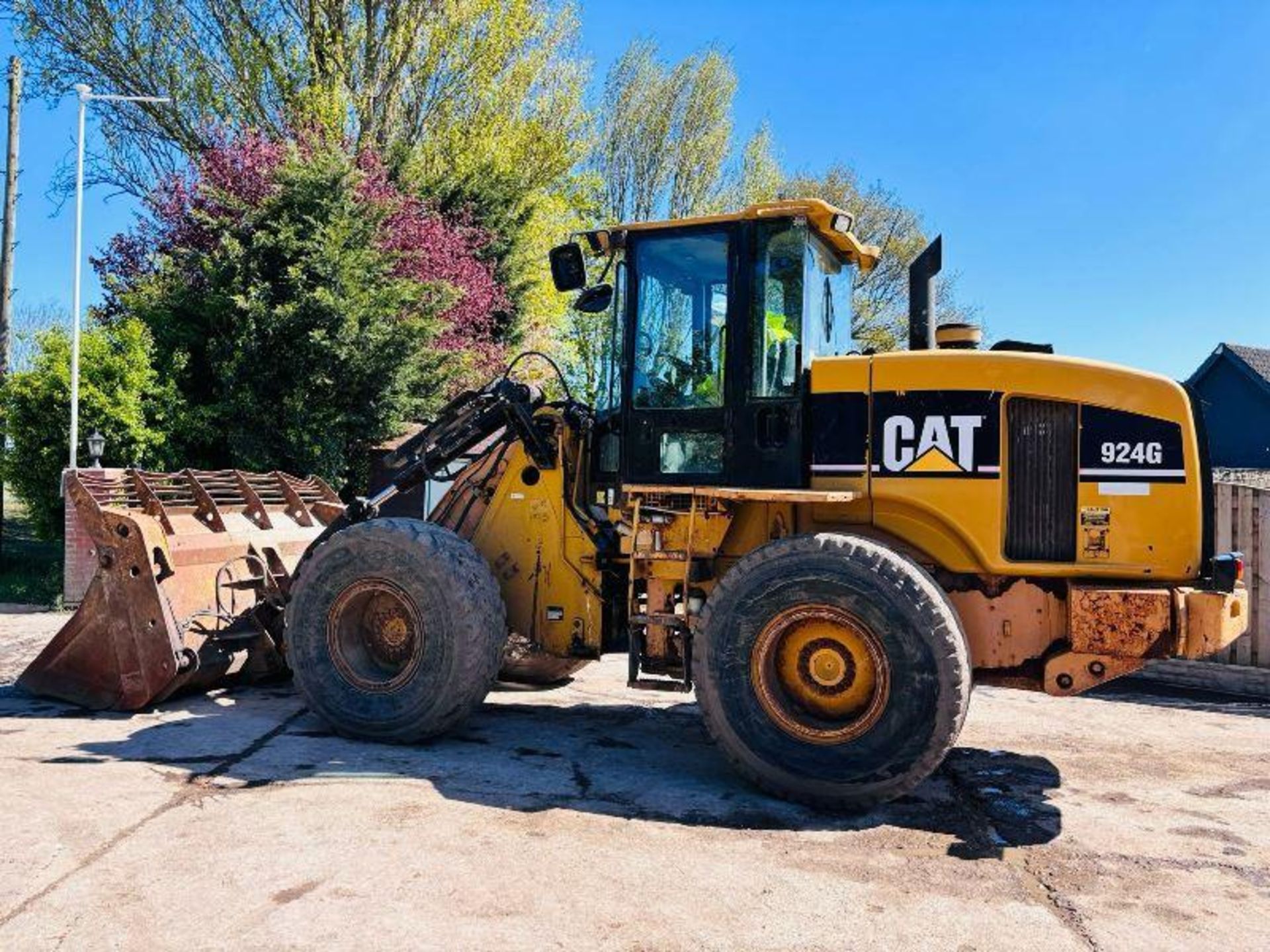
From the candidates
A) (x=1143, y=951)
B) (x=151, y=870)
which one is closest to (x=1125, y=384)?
(x=1143, y=951)

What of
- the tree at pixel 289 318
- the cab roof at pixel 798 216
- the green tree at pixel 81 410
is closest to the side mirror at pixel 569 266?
the cab roof at pixel 798 216

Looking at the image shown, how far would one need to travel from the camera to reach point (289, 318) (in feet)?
41.9

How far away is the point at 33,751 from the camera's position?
209 inches

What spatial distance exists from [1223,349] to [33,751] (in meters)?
27.4

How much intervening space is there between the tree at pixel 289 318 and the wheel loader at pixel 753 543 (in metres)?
6.51

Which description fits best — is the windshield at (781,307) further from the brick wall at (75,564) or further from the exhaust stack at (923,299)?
the brick wall at (75,564)

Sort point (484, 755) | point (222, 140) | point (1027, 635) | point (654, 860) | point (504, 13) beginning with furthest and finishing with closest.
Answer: point (504, 13) → point (222, 140) → point (484, 755) → point (1027, 635) → point (654, 860)

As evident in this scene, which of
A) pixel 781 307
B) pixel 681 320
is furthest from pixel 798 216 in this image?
pixel 681 320

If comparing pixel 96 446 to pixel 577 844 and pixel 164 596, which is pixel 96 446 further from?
pixel 577 844

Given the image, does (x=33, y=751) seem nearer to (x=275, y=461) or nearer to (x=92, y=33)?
(x=275, y=461)

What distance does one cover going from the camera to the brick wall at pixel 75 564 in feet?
38.1

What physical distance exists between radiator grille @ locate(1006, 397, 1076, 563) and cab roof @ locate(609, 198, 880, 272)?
4.40 ft

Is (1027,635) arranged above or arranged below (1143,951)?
above

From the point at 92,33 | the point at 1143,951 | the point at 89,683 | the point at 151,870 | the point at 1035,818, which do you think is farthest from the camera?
the point at 92,33
